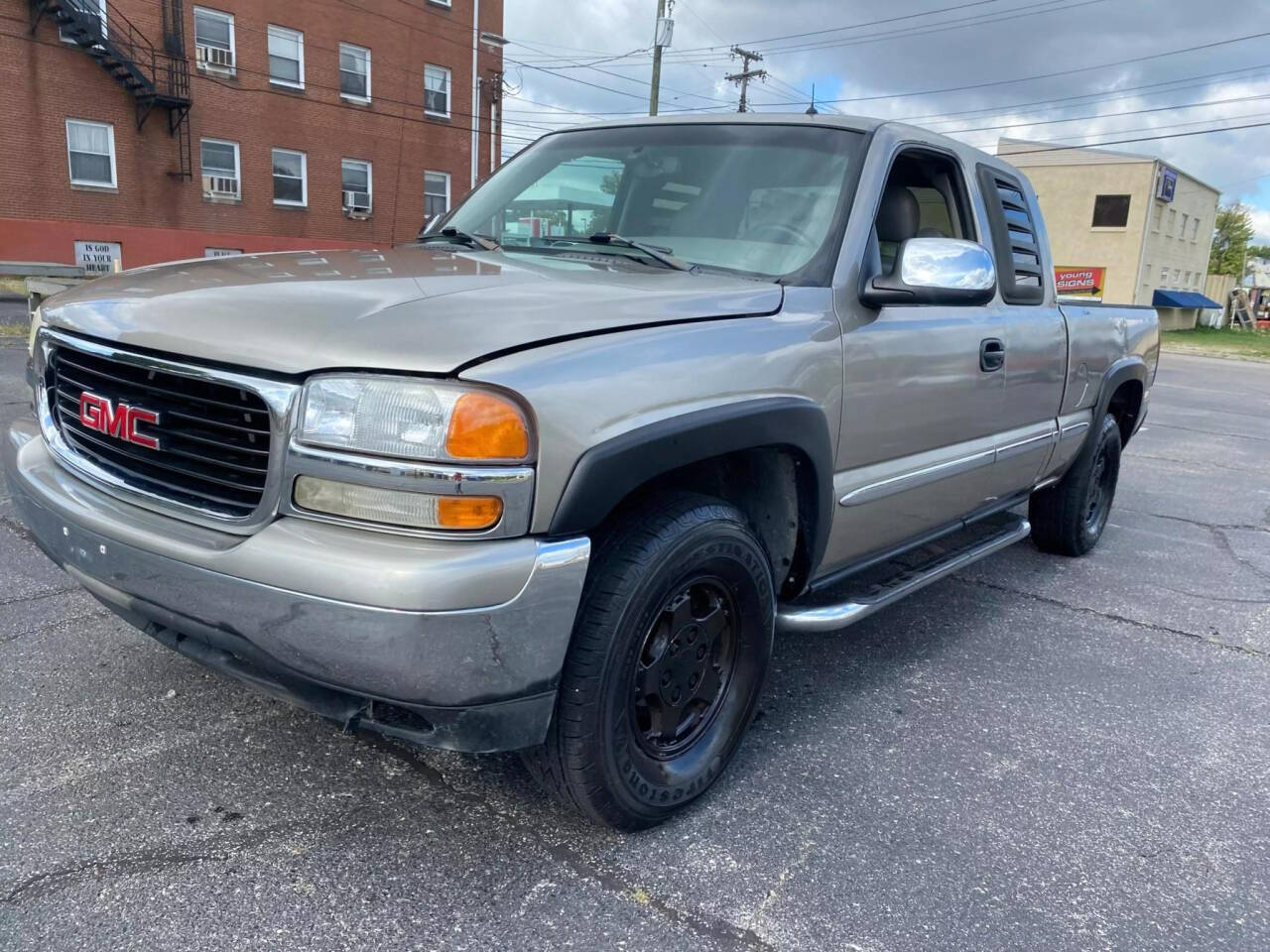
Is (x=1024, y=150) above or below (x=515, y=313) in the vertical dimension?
above

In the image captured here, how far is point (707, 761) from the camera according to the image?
2.61 m

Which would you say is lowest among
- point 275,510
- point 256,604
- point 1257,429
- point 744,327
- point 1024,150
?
point 1257,429

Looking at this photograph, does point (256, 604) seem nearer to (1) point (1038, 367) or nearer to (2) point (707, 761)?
(2) point (707, 761)

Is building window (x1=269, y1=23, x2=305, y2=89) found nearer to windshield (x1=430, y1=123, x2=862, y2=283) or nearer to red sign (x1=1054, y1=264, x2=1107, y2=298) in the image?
windshield (x1=430, y1=123, x2=862, y2=283)

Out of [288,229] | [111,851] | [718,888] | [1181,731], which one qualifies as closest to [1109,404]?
[1181,731]

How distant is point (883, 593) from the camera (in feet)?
10.6

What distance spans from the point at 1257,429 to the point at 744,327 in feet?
37.3

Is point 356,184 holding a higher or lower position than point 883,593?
higher

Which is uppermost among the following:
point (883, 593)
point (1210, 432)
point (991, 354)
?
point (991, 354)

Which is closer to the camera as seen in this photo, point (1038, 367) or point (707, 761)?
point (707, 761)

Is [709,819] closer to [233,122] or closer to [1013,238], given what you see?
[1013,238]

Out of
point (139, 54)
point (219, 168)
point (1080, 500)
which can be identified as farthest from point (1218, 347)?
point (1080, 500)

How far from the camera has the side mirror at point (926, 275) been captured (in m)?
2.90

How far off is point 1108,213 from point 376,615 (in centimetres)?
4854
